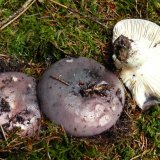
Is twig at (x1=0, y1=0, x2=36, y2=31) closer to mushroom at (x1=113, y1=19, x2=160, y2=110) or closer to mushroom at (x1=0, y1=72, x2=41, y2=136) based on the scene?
mushroom at (x1=0, y1=72, x2=41, y2=136)

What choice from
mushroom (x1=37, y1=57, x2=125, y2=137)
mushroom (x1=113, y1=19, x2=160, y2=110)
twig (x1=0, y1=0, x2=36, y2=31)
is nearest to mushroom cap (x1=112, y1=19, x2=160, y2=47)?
mushroom (x1=113, y1=19, x2=160, y2=110)

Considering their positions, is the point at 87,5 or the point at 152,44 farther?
the point at 87,5

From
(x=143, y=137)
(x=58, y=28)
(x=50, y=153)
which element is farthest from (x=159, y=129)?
(x=58, y=28)

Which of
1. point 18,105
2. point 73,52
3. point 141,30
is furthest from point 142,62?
point 18,105

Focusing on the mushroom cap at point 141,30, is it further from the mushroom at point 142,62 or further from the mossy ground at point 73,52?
the mossy ground at point 73,52

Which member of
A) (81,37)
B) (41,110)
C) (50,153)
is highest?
(81,37)

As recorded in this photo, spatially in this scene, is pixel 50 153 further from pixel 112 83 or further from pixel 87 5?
pixel 87 5

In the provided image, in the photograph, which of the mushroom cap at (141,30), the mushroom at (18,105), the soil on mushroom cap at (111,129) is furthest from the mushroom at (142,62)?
the mushroom at (18,105)
